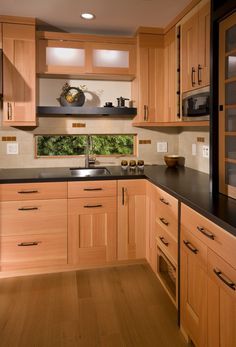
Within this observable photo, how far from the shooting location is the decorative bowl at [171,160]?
3.34m

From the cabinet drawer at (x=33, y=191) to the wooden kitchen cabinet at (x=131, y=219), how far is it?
0.54 m

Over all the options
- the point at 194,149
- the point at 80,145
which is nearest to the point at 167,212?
the point at 194,149

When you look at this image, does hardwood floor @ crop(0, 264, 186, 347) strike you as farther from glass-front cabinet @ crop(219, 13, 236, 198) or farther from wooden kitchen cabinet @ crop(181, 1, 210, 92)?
wooden kitchen cabinet @ crop(181, 1, 210, 92)

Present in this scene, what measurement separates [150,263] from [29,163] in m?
1.60

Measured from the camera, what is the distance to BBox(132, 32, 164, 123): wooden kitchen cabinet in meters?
3.13

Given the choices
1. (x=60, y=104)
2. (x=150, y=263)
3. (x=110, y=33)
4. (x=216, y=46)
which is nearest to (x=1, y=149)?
(x=60, y=104)

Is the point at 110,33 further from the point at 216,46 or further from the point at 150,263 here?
the point at 150,263

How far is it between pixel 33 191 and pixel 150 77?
5.32 feet

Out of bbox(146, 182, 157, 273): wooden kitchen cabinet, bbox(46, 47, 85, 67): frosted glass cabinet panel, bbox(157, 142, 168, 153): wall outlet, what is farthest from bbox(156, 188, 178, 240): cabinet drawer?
bbox(46, 47, 85, 67): frosted glass cabinet panel

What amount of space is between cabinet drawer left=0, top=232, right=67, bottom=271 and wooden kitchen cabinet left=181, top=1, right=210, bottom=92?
1710 mm

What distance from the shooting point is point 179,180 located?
2527 mm

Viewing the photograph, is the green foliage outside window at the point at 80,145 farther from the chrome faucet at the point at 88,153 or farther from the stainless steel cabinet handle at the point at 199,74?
the stainless steel cabinet handle at the point at 199,74

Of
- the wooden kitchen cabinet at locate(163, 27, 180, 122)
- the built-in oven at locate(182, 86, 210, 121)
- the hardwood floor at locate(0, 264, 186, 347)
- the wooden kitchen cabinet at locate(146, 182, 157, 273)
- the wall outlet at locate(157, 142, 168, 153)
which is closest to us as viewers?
the hardwood floor at locate(0, 264, 186, 347)

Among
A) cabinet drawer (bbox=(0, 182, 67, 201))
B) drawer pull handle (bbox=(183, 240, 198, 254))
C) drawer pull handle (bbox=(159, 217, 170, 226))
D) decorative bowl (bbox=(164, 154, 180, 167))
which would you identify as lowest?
drawer pull handle (bbox=(183, 240, 198, 254))
